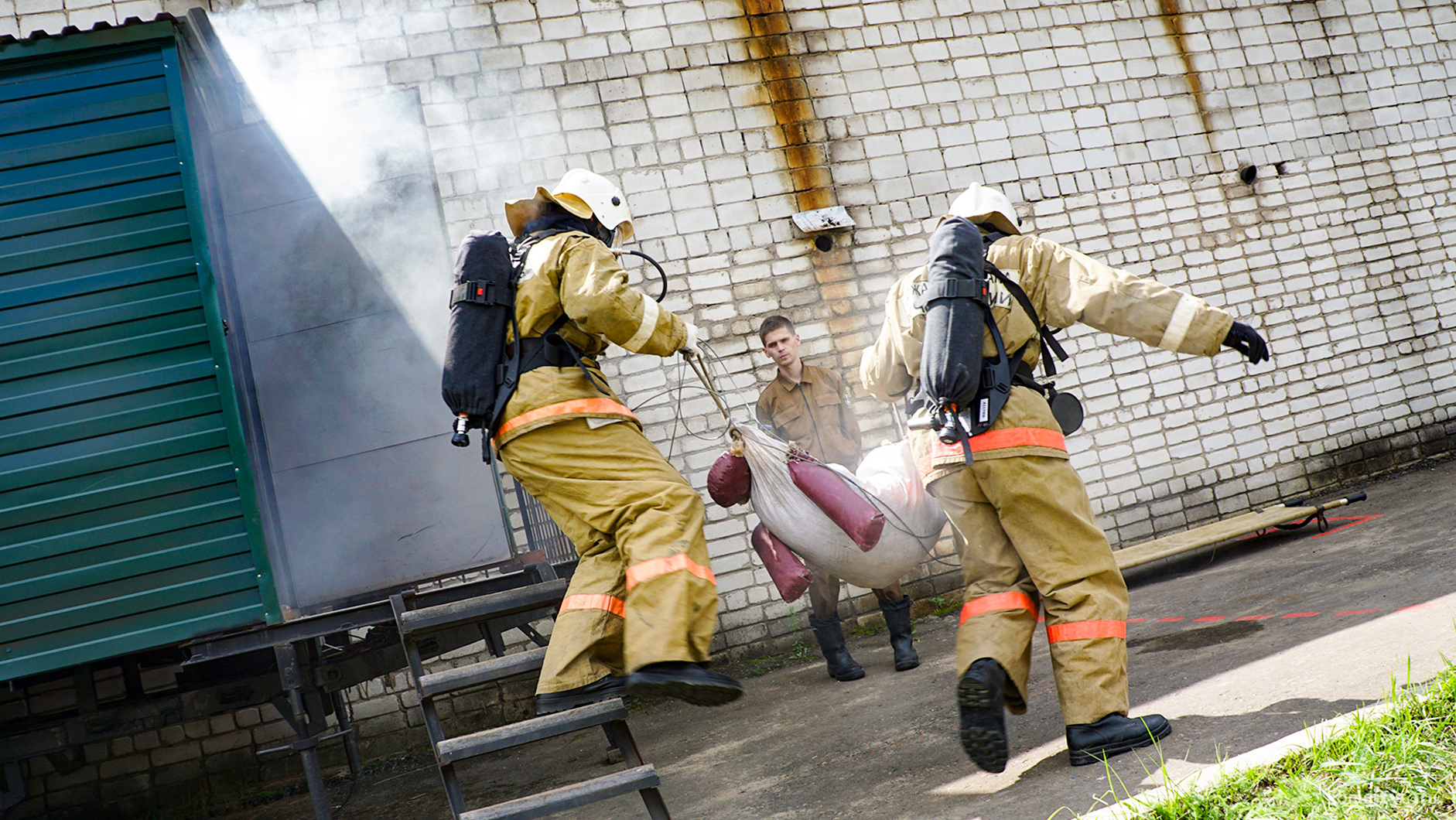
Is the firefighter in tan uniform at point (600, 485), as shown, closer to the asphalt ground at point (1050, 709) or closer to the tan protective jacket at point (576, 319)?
the tan protective jacket at point (576, 319)

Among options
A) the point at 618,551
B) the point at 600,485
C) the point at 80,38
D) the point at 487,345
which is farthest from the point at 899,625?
the point at 80,38

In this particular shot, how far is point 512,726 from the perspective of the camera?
2.56 m

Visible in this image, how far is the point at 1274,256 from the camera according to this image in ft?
21.0

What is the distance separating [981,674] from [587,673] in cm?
114

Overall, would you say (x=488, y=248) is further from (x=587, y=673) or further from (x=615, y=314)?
(x=587, y=673)

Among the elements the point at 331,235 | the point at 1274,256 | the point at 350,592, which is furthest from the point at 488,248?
the point at 1274,256

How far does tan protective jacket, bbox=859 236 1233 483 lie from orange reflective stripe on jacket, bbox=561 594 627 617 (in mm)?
1074

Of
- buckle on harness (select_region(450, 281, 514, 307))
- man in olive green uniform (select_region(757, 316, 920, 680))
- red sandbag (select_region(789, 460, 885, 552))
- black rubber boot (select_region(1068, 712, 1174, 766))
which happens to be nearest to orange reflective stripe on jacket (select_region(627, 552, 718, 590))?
red sandbag (select_region(789, 460, 885, 552))

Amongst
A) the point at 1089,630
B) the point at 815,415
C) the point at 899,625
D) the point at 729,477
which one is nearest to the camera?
the point at 1089,630

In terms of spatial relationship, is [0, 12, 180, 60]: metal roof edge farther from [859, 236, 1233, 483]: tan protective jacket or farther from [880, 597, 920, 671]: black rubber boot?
[880, 597, 920, 671]: black rubber boot

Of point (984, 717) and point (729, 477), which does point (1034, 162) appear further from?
point (984, 717)

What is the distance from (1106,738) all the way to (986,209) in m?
1.68

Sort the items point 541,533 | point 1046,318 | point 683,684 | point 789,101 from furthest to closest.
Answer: point 789,101
point 541,533
point 1046,318
point 683,684

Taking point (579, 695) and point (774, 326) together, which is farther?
point (774, 326)
